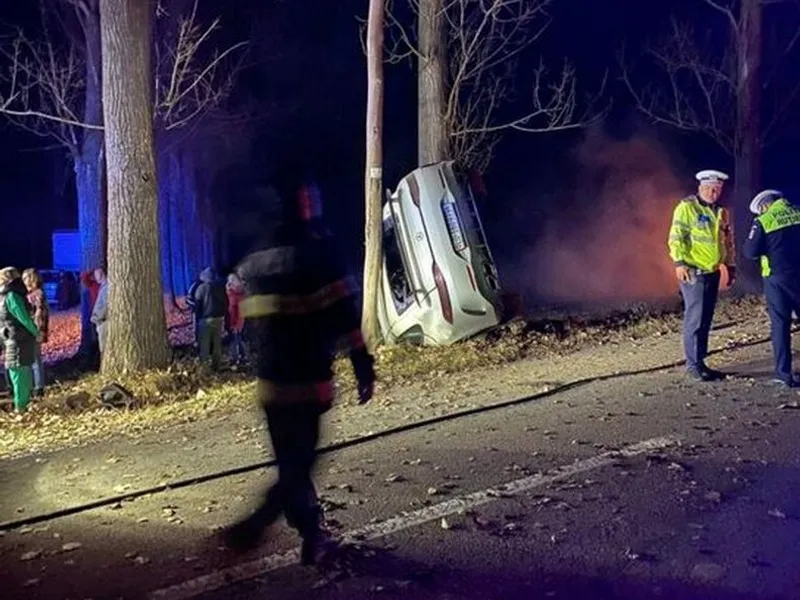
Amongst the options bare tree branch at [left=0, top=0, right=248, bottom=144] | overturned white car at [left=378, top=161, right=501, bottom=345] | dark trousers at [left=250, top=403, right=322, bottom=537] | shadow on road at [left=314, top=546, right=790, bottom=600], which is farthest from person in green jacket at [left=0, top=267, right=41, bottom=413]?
shadow on road at [left=314, top=546, right=790, bottom=600]

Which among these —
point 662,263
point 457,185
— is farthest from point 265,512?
point 662,263

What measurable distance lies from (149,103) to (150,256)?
1788mm

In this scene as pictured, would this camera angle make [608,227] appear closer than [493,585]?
No

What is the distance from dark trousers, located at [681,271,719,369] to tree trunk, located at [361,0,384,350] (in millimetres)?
4420

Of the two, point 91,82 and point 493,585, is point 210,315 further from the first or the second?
point 493,585

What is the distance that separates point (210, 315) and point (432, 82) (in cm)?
434

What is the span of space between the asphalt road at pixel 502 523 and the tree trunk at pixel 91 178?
10.4 m

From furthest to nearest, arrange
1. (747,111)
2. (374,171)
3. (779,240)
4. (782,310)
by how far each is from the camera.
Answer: (747,111) < (374,171) < (782,310) < (779,240)

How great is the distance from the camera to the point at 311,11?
23719mm

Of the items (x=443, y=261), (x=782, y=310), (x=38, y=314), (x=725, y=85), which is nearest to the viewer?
(x=782, y=310)

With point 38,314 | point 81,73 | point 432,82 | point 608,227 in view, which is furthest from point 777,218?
point 608,227

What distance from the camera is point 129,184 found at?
11.3 m

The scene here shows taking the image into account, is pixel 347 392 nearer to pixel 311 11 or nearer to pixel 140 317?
pixel 140 317

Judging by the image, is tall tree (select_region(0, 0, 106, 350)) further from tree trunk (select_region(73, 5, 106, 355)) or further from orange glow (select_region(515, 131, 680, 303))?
orange glow (select_region(515, 131, 680, 303))
